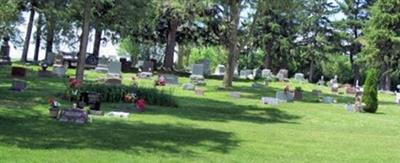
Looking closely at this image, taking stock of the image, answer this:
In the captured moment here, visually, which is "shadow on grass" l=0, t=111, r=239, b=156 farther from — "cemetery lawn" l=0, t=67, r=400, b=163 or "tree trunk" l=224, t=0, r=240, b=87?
"tree trunk" l=224, t=0, r=240, b=87

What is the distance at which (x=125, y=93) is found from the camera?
70.5 ft

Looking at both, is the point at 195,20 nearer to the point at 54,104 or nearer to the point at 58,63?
the point at 58,63

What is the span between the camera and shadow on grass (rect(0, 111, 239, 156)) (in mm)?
11719

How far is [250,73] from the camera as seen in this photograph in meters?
51.5

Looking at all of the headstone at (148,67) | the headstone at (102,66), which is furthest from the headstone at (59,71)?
the headstone at (148,67)

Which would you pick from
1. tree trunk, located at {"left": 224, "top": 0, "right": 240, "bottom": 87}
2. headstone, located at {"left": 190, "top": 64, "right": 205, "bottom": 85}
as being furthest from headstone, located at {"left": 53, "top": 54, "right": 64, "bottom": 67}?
tree trunk, located at {"left": 224, "top": 0, "right": 240, "bottom": 87}

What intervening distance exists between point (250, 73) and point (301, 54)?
681 inches

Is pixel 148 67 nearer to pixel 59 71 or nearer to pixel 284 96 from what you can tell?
pixel 59 71

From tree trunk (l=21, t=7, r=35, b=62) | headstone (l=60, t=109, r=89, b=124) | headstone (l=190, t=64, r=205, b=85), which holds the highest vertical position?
tree trunk (l=21, t=7, r=35, b=62)

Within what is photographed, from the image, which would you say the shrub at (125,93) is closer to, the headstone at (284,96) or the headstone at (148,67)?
the headstone at (284,96)

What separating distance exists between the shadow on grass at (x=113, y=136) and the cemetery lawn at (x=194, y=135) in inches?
0.6

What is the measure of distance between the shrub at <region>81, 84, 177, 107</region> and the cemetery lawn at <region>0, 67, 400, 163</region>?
0.67m

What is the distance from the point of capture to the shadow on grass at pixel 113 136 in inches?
461

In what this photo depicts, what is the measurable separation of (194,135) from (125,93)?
24.5 ft
